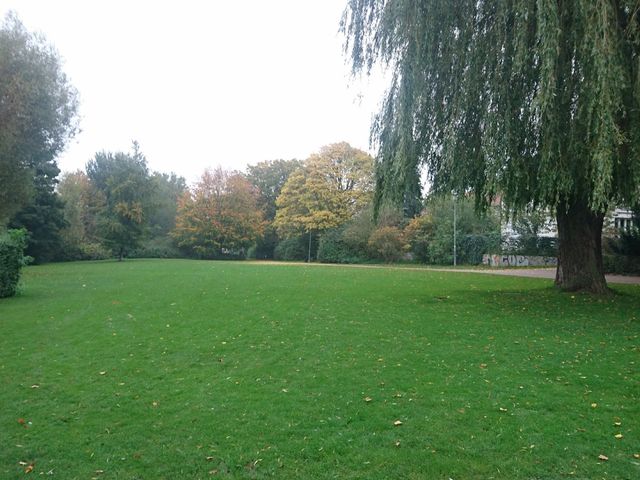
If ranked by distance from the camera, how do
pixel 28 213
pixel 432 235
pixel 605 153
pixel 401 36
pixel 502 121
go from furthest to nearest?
pixel 432 235 < pixel 28 213 < pixel 401 36 < pixel 502 121 < pixel 605 153

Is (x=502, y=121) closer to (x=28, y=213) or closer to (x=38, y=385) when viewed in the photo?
(x=38, y=385)

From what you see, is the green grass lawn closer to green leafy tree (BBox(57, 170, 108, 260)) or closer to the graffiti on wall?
the graffiti on wall

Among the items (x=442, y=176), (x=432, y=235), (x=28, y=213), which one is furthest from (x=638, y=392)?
(x=28, y=213)

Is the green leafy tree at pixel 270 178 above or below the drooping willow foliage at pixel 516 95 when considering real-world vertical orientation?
above

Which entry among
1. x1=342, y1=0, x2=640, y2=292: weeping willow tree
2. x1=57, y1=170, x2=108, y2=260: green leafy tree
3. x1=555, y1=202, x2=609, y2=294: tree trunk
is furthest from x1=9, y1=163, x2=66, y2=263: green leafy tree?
x1=555, y1=202, x2=609, y2=294: tree trunk

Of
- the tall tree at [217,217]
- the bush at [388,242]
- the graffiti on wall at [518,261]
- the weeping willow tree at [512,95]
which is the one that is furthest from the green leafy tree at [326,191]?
the weeping willow tree at [512,95]

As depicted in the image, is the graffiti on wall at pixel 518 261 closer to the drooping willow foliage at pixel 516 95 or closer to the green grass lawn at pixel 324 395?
the green grass lawn at pixel 324 395

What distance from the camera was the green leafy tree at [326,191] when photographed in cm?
4706

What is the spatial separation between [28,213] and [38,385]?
3550 cm

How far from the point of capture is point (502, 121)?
355 inches

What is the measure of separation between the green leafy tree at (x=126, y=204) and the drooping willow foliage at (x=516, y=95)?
34.5m

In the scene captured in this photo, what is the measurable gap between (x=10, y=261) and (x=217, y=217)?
3712cm

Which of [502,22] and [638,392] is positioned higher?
[502,22]

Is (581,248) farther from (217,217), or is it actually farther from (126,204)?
(217,217)
